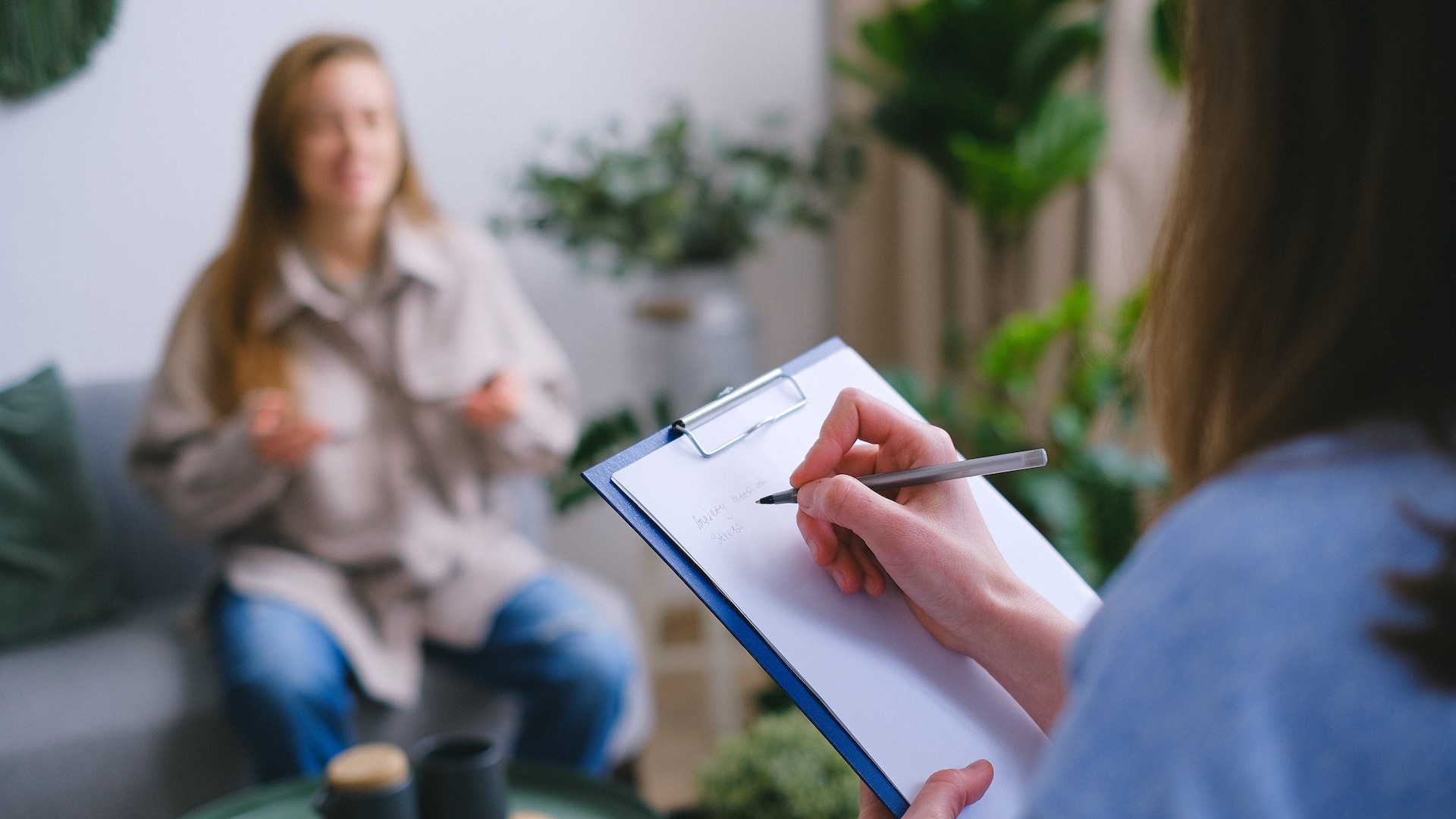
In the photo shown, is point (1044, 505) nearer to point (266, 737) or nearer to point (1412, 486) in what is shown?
point (266, 737)

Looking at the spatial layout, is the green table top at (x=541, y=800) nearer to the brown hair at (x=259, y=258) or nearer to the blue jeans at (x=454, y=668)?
the blue jeans at (x=454, y=668)

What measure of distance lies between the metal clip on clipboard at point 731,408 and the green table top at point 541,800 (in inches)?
21.6

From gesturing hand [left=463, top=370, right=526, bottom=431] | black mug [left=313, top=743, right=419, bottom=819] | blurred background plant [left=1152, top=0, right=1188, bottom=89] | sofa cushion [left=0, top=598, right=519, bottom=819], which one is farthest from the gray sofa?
blurred background plant [left=1152, top=0, right=1188, bottom=89]

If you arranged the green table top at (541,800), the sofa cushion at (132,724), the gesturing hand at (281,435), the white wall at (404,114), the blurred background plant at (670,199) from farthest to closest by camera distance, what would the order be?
1. the blurred background plant at (670,199)
2. the white wall at (404,114)
3. the gesturing hand at (281,435)
4. the sofa cushion at (132,724)
5. the green table top at (541,800)

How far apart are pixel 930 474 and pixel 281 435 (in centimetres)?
113

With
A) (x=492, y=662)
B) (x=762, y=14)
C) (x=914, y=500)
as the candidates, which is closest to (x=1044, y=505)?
(x=492, y=662)

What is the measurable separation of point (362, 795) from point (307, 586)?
0.72 m

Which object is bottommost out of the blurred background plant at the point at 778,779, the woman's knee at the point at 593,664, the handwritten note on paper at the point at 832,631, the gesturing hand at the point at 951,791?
the blurred background plant at the point at 778,779

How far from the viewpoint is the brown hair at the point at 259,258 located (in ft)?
5.28

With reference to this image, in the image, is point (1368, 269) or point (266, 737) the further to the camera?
point (266, 737)

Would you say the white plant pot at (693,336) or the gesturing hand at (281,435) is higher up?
the gesturing hand at (281,435)

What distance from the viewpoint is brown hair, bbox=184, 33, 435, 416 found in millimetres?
1610

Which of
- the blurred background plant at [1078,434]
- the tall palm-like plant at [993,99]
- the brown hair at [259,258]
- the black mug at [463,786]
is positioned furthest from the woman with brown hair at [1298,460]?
the tall palm-like plant at [993,99]

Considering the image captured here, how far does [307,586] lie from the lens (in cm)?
156
